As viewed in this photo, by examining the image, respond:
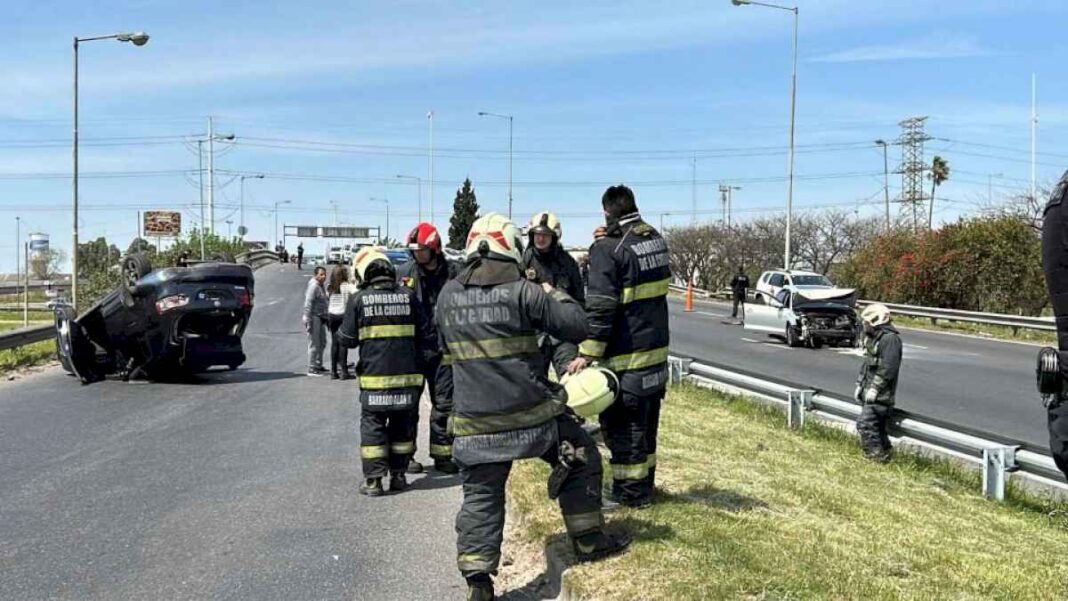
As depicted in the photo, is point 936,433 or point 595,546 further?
point 936,433

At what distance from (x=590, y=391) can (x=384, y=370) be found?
2.69 metres

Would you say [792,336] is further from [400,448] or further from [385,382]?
[385,382]

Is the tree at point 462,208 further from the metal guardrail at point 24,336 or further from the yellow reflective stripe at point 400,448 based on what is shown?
the yellow reflective stripe at point 400,448

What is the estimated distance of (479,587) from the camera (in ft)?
15.3

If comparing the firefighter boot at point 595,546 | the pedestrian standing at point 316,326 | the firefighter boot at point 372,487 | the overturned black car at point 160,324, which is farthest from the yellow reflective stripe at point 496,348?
the pedestrian standing at point 316,326

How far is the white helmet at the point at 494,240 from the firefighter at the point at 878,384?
5.09 m

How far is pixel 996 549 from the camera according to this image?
5.65 metres

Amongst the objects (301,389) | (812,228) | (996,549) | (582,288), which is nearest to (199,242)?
(812,228)

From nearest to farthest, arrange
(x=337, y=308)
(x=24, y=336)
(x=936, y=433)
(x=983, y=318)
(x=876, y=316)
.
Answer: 1. (x=936, y=433)
2. (x=876, y=316)
3. (x=337, y=308)
4. (x=24, y=336)
5. (x=983, y=318)

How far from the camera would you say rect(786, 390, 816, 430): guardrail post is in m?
9.90

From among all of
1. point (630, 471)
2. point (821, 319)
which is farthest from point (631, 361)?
point (821, 319)

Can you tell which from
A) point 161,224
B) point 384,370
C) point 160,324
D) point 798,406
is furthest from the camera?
point 161,224

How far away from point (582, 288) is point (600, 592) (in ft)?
12.4

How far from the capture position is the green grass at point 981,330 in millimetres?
25906
